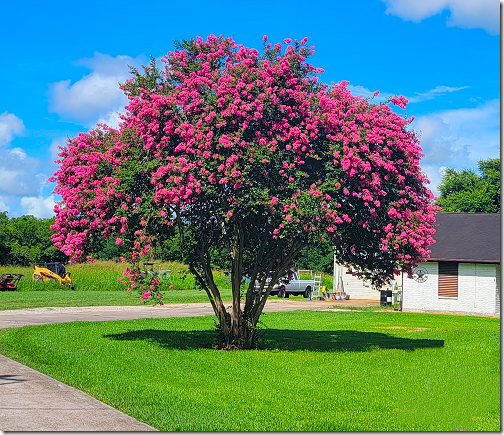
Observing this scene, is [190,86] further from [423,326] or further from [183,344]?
[423,326]

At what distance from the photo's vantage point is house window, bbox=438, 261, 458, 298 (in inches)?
1383

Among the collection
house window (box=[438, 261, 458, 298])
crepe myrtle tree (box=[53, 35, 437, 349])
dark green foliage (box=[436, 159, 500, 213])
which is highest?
dark green foliage (box=[436, 159, 500, 213])

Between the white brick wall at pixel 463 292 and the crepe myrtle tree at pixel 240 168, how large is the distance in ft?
62.3

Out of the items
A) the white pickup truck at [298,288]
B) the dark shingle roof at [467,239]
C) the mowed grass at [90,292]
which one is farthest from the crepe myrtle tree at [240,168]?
the white pickup truck at [298,288]

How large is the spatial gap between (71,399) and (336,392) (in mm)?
4462

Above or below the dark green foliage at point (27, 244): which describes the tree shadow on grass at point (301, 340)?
below

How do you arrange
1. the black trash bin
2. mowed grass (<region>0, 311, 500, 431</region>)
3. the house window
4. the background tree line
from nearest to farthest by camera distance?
mowed grass (<region>0, 311, 500, 431</region>), the house window, the black trash bin, the background tree line

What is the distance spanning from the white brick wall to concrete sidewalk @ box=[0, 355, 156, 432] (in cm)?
2651

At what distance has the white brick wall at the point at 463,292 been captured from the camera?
→ 34.3 meters

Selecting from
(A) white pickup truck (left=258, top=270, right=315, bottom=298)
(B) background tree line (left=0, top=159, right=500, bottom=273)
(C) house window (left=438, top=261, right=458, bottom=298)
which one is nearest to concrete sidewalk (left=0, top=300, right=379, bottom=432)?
(C) house window (left=438, top=261, right=458, bottom=298)

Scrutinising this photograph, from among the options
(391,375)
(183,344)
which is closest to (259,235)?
(183,344)

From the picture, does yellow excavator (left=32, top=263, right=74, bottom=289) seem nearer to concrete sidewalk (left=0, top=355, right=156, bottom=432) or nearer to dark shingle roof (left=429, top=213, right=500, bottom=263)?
dark shingle roof (left=429, top=213, right=500, bottom=263)

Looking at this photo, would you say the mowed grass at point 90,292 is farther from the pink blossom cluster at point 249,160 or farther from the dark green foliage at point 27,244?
the dark green foliage at point 27,244

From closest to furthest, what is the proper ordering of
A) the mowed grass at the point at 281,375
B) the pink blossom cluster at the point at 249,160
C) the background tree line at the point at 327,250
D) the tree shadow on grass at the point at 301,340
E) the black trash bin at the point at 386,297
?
the mowed grass at the point at 281,375 → the pink blossom cluster at the point at 249,160 → the tree shadow on grass at the point at 301,340 → the black trash bin at the point at 386,297 → the background tree line at the point at 327,250
